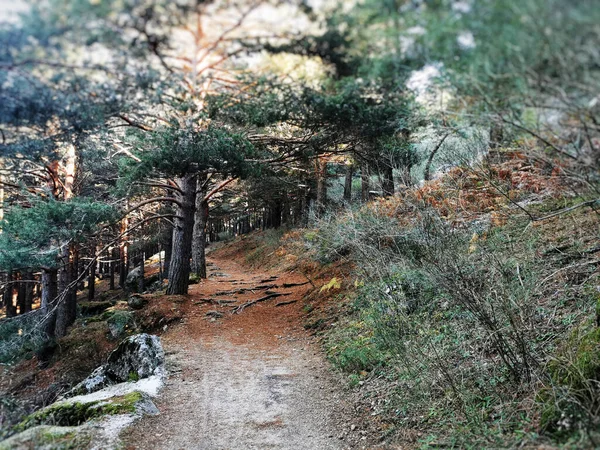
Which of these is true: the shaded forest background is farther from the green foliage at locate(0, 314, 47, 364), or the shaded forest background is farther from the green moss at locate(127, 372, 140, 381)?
the green foliage at locate(0, 314, 47, 364)

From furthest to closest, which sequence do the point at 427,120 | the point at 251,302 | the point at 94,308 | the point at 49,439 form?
the point at 94,308 < the point at 251,302 < the point at 49,439 < the point at 427,120

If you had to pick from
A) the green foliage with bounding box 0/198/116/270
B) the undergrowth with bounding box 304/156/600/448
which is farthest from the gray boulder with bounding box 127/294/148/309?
the undergrowth with bounding box 304/156/600/448

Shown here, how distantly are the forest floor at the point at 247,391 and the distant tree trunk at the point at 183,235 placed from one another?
90 centimetres

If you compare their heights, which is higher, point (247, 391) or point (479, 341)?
point (479, 341)

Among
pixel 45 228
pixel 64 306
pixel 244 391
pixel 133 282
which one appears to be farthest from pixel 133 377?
pixel 133 282

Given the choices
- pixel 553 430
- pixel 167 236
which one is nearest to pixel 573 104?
pixel 553 430

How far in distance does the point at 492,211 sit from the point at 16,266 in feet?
30.9

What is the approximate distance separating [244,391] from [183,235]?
6.19 meters

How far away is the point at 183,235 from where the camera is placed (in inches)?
441

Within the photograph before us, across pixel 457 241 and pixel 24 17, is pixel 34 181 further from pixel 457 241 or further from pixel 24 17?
pixel 457 241

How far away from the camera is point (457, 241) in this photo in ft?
13.0

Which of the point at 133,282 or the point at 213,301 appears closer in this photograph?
the point at 213,301

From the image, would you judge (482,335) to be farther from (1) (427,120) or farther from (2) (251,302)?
(2) (251,302)

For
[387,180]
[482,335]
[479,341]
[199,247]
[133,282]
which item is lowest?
[133,282]
